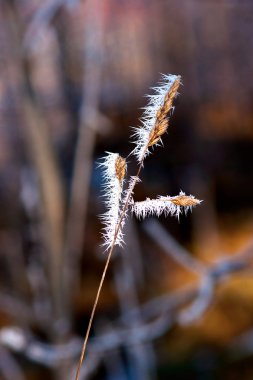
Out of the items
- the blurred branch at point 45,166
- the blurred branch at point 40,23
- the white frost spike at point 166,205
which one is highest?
the blurred branch at point 40,23

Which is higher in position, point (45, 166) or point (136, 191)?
point (136, 191)

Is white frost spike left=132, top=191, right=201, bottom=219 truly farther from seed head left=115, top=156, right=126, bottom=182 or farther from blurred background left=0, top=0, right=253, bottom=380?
blurred background left=0, top=0, right=253, bottom=380

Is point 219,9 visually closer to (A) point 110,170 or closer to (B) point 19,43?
(B) point 19,43

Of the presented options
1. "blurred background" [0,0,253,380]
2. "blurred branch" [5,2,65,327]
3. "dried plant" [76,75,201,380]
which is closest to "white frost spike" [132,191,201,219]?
"dried plant" [76,75,201,380]

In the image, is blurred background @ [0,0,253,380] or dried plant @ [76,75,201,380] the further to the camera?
blurred background @ [0,0,253,380]

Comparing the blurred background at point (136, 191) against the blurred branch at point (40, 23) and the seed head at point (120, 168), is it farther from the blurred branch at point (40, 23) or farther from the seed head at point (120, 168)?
the seed head at point (120, 168)

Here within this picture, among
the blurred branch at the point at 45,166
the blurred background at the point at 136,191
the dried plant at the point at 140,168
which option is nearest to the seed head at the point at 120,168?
the dried plant at the point at 140,168

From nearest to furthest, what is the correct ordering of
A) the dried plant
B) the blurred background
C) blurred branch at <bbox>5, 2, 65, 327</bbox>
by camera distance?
the dried plant, blurred branch at <bbox>5, 2, 65, 327</bbox>, the blurred background

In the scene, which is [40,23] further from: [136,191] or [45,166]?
[136,191]

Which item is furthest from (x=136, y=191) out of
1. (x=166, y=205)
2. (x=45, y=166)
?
(x=166, y=205)
